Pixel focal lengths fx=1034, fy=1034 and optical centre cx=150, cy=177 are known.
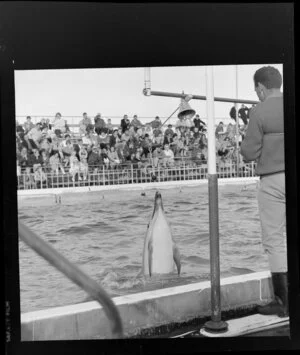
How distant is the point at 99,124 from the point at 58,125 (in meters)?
0.25

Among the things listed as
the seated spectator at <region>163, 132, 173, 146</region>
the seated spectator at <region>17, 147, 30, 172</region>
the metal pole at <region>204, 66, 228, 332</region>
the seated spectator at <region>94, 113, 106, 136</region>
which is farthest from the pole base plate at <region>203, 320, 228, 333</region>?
the seated spectator at <region>17, 147, 30, 172</region>

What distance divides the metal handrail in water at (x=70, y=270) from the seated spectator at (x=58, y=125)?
0.60m

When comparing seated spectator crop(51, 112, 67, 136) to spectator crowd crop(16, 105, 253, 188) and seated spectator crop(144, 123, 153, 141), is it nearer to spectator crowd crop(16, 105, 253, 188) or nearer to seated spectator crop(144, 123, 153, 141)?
spectator crowd crop(16, 105, 253, 188)

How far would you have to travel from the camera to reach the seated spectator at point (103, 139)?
637cm

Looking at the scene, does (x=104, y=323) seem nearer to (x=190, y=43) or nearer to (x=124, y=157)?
(x=124, y=157)

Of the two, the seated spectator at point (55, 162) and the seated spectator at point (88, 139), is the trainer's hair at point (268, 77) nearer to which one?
the seated spectator at point (88, 139)

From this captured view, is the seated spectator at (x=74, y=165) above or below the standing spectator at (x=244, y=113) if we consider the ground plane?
below

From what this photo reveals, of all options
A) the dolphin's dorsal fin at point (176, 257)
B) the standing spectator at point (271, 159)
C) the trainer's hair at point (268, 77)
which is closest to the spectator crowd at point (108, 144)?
the standing spectator at point (271, 159)

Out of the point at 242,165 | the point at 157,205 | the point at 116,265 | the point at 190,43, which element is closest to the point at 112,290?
the point at 116,265

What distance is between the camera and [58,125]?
6.34 m

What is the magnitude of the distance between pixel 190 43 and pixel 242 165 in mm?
814

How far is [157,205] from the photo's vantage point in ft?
20.9

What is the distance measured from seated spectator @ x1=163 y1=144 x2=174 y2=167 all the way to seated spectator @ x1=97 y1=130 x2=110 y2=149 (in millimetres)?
361

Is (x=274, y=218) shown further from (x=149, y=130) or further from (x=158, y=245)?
(x=149, y=130)
